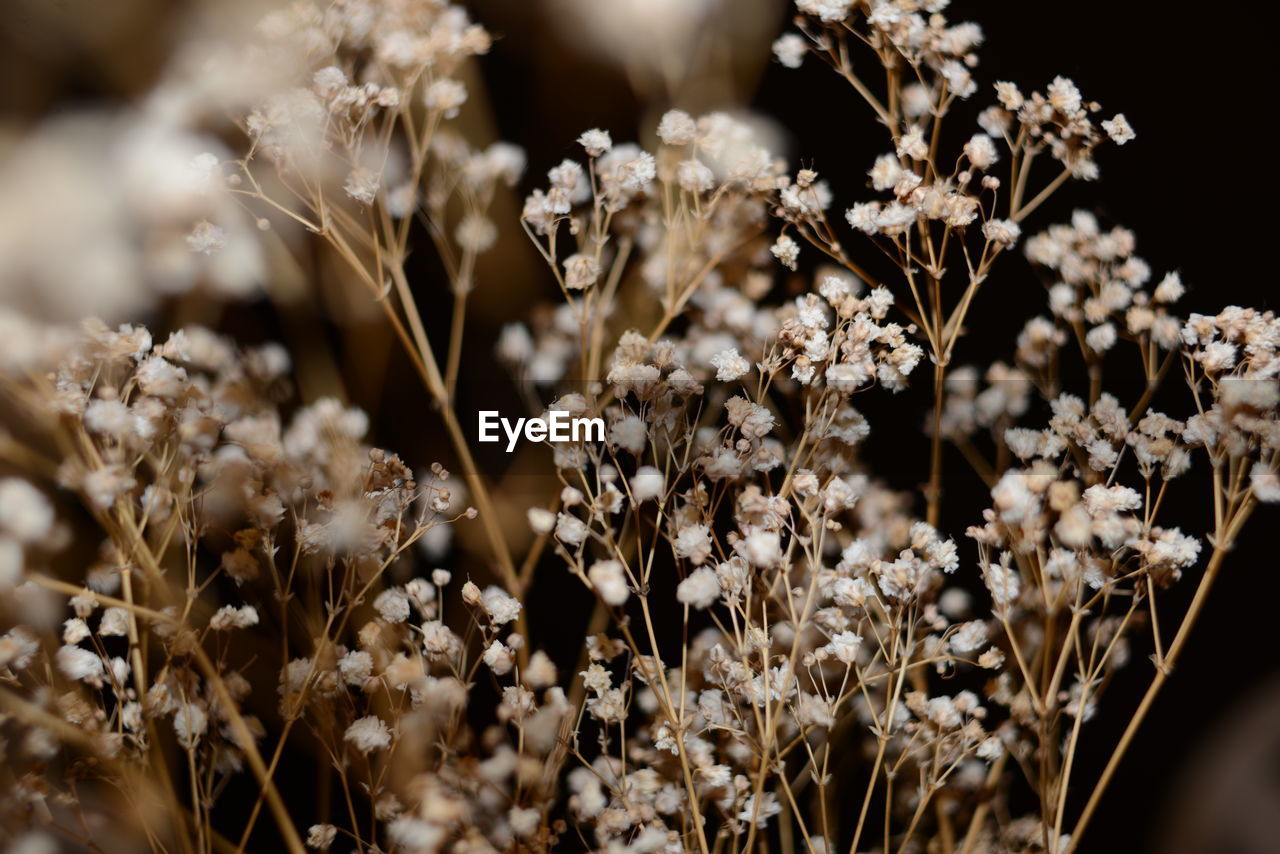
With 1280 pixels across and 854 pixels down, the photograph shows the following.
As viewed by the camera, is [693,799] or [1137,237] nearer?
[693,799]

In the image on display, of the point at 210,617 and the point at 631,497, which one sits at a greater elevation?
the point at 631,497

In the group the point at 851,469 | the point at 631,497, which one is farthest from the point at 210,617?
the point at 851,469

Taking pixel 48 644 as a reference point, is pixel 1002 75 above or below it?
above

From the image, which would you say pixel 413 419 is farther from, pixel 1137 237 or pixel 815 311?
pixel 1137 237

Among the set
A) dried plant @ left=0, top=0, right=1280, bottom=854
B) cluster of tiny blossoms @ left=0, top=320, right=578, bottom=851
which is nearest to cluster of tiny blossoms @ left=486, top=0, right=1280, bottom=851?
dried plant @ left=0, top=0, right=1280, bottom=854

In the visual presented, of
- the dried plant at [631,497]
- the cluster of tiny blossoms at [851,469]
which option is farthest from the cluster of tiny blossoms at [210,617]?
the cluster of tiny blossoms at [851,469]

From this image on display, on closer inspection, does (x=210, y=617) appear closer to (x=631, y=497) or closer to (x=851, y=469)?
(x=631, y=497)

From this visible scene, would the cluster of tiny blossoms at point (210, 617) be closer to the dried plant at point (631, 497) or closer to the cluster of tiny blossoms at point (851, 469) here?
the dried plant at point (631, 497)

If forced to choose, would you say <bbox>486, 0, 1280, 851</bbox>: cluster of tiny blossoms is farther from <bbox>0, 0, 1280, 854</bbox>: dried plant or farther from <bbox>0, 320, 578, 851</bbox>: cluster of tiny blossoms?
<bbox>0, 320, 578, 851</bbox>: cluster of tiny blossoms

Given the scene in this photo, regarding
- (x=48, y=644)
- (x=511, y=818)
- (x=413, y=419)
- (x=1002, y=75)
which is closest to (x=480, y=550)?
(x=413, y=419)
